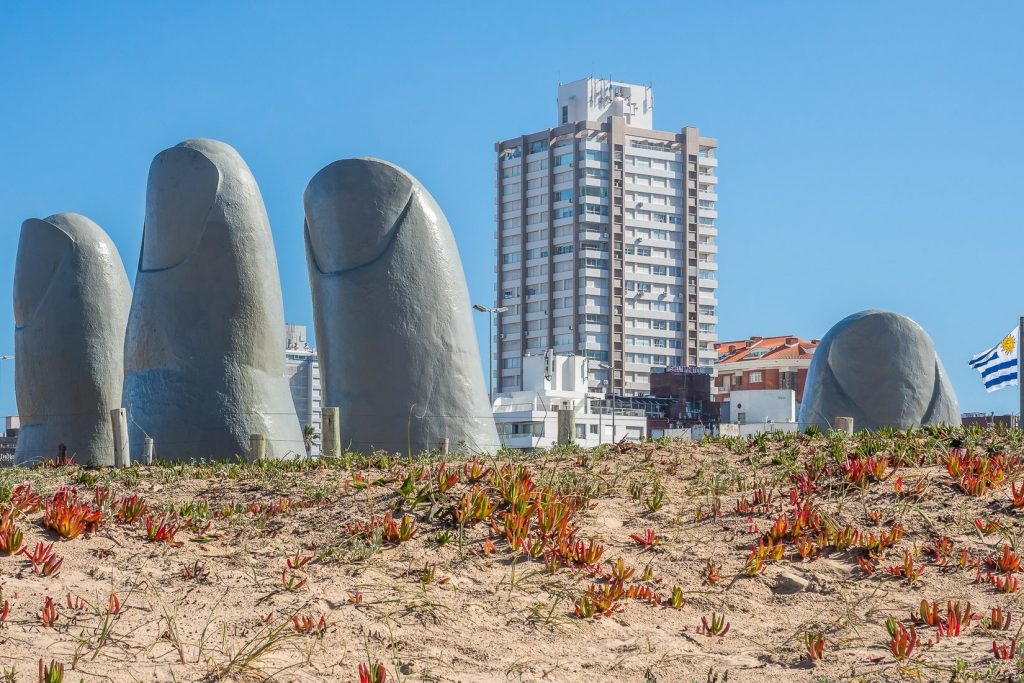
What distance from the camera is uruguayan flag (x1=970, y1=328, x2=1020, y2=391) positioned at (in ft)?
121

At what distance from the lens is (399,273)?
19078mm

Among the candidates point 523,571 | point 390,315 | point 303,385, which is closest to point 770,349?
point 303,385

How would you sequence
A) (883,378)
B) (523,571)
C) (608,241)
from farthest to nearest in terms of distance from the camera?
(608,241)
(883,378)
(523,571)

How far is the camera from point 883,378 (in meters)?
25.5

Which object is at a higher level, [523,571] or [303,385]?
[303,385]

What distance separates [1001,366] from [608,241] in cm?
6170

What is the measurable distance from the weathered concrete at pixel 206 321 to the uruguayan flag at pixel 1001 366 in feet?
78.1

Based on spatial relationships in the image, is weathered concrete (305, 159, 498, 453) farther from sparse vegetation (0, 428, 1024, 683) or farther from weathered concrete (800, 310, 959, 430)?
weathered concrete (800, 310, 959, 430)

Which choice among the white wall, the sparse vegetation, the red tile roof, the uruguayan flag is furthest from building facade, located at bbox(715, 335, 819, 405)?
the sparse vegetation

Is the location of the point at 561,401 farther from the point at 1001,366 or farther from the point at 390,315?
the point at 390,315

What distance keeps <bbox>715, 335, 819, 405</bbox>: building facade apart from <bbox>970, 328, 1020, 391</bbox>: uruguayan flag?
142 ft

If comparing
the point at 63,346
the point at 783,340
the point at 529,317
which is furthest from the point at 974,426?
the point at 529,317

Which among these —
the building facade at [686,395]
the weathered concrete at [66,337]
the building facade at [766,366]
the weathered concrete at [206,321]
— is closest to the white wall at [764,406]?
the building facade at [686,395]

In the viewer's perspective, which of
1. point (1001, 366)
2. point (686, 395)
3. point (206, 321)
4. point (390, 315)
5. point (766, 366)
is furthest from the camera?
point (766, 366)
